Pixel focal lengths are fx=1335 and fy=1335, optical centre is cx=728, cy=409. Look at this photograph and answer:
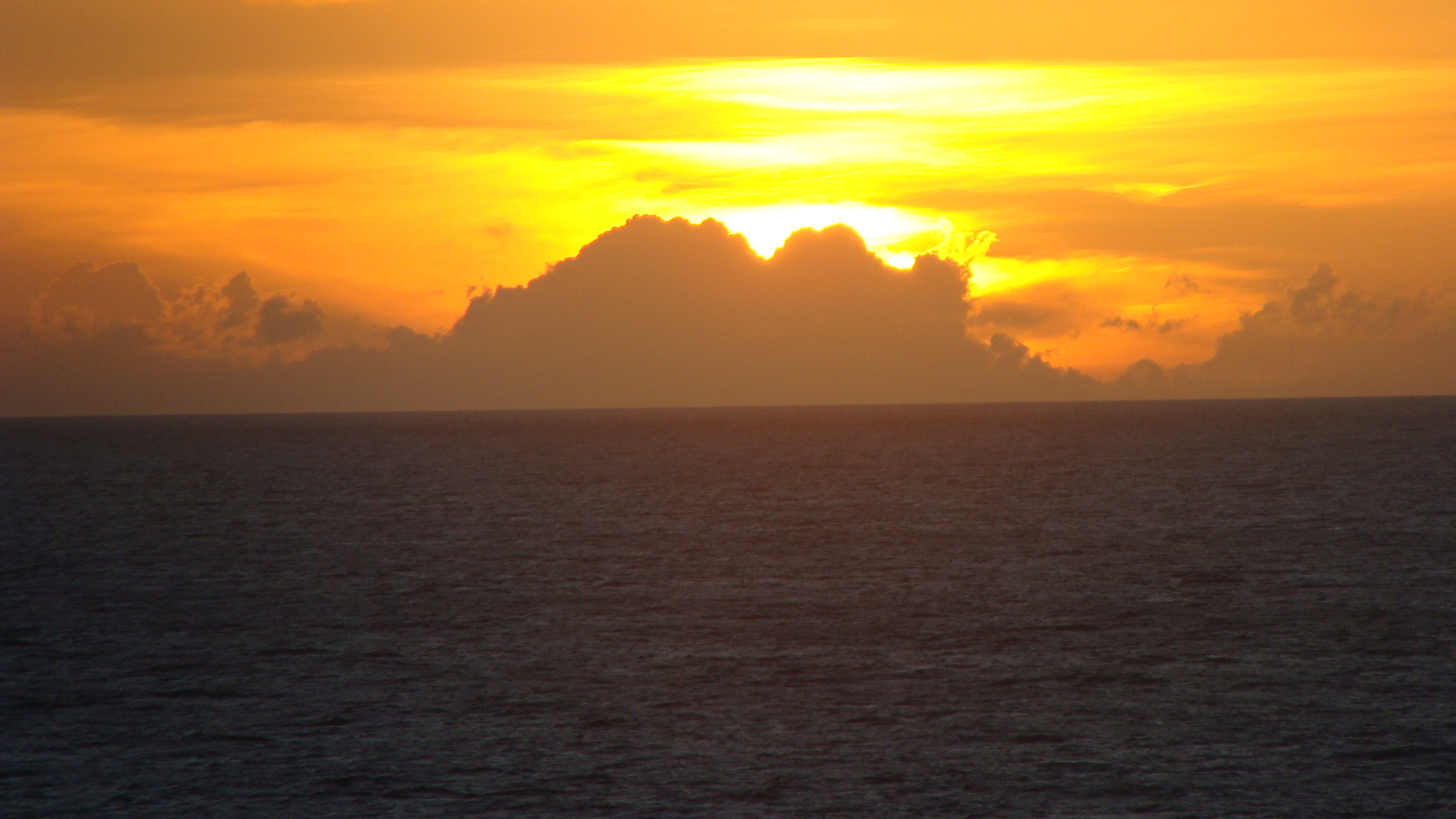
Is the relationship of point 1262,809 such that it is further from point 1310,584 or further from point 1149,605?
point 1310,584

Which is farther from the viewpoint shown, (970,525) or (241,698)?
(970,525)

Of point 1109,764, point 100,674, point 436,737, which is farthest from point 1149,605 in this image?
point 100,674

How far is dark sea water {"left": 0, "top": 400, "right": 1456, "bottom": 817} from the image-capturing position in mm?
30375

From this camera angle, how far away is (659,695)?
126 feet

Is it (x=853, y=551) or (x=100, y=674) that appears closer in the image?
(x=100, y=674)

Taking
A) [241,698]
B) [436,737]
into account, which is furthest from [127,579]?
[436,737]

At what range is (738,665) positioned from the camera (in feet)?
140

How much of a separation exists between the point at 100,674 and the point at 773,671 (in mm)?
20937

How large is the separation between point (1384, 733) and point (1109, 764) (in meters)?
7.89

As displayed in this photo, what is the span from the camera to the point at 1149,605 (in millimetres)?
53750

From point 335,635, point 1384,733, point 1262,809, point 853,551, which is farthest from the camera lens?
point 853,551

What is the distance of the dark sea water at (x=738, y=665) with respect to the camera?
99.7 feet

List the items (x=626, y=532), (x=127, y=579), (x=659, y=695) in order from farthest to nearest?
Result: (x=626, y=532) → (x=127, y=579) → (x=659, y=695)

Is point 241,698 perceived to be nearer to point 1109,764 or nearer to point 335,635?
point 335,635
